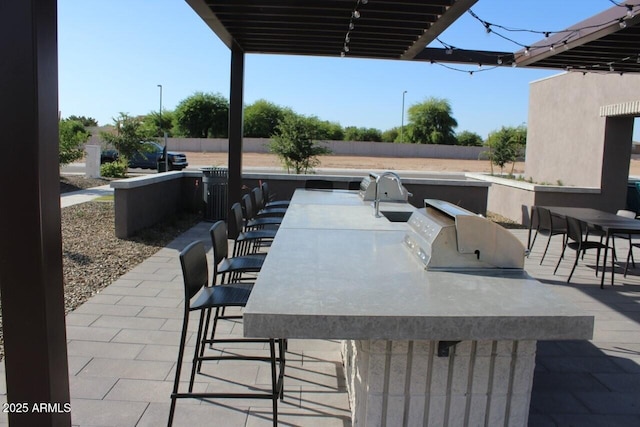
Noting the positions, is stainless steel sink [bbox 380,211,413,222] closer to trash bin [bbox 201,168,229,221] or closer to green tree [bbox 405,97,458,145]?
trash bin [bbox 201,168,229,221]

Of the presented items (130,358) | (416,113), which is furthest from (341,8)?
(416,113)

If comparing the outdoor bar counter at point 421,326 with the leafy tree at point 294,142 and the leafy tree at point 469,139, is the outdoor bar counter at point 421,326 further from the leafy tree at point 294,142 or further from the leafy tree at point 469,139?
the leafy tree at point 469,139

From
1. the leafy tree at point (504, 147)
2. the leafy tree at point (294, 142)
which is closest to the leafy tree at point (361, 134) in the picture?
the leafy tree at point (504, 147)

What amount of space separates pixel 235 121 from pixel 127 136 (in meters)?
11.5

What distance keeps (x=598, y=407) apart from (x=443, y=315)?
68.7 inches

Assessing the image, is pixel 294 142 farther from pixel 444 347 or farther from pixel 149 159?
pixel 149 159

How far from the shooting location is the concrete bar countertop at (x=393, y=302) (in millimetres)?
1892

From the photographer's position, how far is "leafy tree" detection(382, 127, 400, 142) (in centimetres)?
5962

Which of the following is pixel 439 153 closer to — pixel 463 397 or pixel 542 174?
pixel 542 174

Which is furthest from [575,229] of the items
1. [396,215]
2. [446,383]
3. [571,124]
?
[571,124]

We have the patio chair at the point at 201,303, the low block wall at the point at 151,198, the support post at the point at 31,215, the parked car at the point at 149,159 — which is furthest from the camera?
the parked car at the point at 149,159

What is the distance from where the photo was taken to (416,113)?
189ft

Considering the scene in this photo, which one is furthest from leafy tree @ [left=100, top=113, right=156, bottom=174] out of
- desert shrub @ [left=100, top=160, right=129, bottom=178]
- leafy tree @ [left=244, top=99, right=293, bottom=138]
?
leafy tree @ [left=244, top=99, right=293, bottom=138]

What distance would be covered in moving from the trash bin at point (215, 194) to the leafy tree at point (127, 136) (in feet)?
30.0
